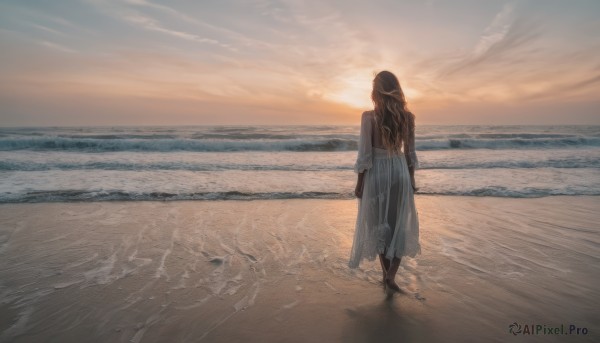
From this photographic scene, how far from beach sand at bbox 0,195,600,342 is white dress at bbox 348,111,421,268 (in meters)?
0.43

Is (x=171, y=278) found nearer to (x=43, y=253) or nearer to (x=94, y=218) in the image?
(x=43, y=253)

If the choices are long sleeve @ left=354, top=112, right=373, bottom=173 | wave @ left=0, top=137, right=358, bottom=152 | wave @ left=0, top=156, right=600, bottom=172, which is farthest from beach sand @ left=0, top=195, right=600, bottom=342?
wave @ left=0, top=137, right=358, bottom=152

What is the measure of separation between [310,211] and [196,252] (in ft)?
9.65

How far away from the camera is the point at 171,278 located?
407 cm

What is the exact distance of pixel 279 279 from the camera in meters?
4.07

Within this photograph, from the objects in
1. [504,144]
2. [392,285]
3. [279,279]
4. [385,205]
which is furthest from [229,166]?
[504,144]

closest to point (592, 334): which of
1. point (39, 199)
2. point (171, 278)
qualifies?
point (171, 278)

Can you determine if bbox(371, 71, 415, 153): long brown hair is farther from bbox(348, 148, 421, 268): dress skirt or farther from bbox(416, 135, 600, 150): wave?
bbox(416, 135, 600, 150): wave

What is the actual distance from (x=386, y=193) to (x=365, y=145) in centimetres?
54

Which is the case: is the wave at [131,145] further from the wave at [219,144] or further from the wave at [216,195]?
the wave at [216,195]

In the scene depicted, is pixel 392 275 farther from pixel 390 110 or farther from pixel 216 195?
pixel 216 195

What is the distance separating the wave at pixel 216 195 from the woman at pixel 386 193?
16.3 feet

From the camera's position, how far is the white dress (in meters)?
3.72

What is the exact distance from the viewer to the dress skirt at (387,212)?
3732 mm
